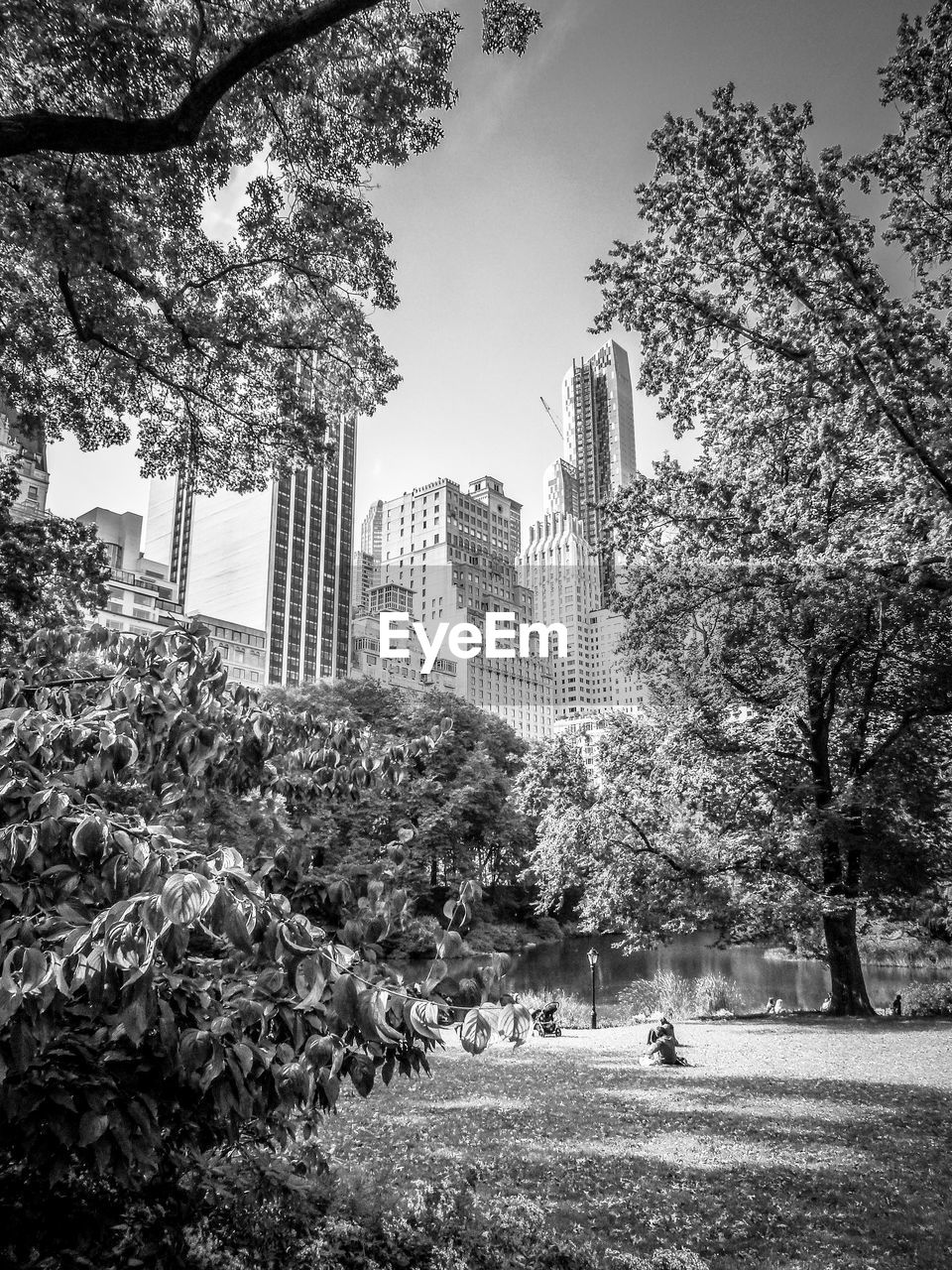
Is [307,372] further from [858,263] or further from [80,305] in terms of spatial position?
[858,263]

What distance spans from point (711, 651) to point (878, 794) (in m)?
4.59

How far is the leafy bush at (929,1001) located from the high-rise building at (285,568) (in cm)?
10125

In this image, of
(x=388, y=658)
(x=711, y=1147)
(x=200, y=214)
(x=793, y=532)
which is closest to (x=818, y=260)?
(x=793, y=532)

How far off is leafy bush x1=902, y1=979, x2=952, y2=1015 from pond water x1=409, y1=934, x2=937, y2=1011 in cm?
116

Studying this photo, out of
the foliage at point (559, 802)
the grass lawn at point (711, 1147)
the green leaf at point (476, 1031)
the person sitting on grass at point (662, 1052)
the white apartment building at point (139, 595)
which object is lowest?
the person sitting on grass at point (662, 1052)

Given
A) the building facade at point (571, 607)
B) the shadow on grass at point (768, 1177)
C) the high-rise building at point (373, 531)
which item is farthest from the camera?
the building facade at point (571, 607)

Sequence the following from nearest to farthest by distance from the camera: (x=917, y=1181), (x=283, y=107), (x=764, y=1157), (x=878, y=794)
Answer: (x=917, y=1181), (x=764, y=1157), (x=283, y=107), (x=878, y=794)

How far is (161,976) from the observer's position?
9.18 ft

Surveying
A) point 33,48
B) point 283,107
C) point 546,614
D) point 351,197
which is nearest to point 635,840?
point 351,197

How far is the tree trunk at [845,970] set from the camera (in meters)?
18.3

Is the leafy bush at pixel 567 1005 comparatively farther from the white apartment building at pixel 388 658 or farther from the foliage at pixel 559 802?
the white apartment building at pixel 388 658

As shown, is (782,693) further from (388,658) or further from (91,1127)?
(388,658)

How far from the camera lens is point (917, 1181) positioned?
245 inches

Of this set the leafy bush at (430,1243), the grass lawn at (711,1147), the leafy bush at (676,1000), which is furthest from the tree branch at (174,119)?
the leafy bush at (676,1000)
